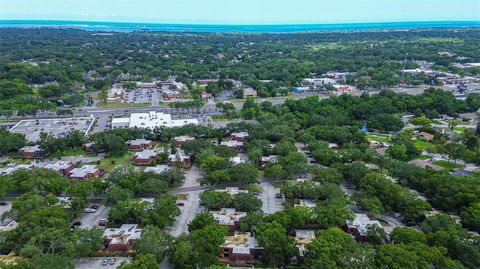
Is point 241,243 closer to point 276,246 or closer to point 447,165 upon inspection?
point 276,246

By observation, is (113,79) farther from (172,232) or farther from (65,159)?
(172,232)

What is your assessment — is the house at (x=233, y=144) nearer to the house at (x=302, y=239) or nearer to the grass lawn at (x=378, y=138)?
the grass lawn at (x=378, y=138)

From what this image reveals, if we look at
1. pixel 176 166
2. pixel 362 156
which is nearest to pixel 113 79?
pixel 176 166

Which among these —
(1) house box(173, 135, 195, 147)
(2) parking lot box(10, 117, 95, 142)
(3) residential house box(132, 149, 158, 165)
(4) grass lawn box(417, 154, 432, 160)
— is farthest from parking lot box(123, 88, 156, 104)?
(4) grass lawn box(417, 154, 432, 160)

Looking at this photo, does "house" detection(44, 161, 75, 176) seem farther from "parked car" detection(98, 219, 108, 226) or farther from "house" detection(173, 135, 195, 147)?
"house" detection(173, 135, 195, 147)

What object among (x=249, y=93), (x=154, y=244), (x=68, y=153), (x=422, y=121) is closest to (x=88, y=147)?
(x=68, y=153)

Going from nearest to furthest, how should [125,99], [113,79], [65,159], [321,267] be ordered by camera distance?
[321,267] < [65,159] < [125,99] < [113,79]

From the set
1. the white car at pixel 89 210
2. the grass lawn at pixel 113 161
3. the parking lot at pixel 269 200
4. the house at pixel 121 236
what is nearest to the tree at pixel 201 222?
the house at pixel 121 236
